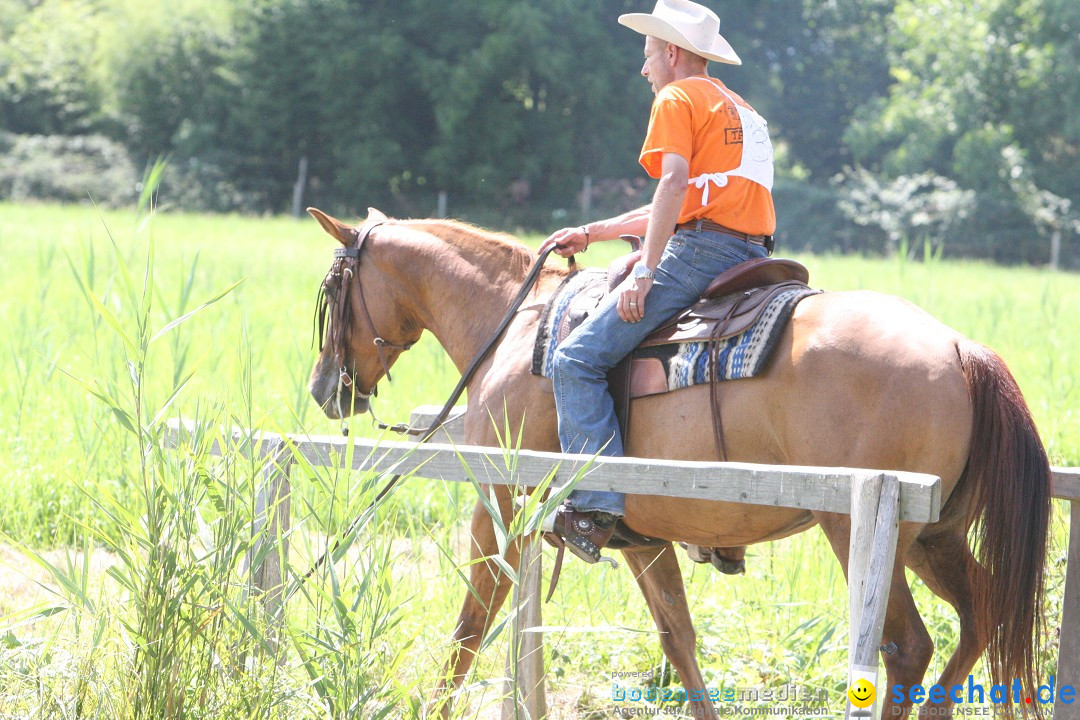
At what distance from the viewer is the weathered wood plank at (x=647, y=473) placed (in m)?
2.57

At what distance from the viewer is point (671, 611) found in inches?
157

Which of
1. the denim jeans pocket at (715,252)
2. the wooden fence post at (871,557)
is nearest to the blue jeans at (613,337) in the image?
the denim jeans pocket at (715,252)

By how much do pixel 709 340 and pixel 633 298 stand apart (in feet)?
0.94

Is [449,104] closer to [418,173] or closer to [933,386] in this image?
[418,173]

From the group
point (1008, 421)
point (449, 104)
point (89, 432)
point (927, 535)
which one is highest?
point (449, 104)

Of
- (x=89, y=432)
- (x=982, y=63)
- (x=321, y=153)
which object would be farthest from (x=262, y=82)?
(x=89, y=432)

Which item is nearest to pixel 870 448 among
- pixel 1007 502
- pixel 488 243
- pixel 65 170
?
pixel 1007 502

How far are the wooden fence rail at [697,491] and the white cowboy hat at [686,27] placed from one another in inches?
60.3

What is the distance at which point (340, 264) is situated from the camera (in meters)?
4.57

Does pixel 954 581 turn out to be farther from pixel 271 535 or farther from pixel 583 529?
pixel 271 535

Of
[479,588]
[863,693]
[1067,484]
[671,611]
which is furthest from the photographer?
[671,611]

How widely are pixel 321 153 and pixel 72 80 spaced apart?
11.2 m

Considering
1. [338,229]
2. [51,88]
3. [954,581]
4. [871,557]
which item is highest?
[51,88]

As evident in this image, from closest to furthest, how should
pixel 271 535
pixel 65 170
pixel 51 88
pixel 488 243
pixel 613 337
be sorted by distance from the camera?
pixel 271 535 < pixel 613 337 < pixel 488 243 < pixel 65 170 < pixel 51 88
